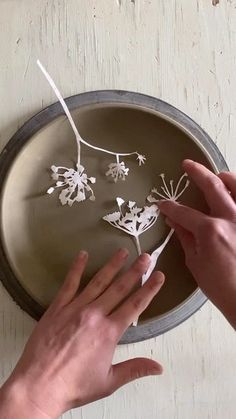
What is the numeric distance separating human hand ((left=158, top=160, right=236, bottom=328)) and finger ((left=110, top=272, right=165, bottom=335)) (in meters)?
0.05

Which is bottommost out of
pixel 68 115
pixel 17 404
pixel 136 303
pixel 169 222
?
pixel 17 404

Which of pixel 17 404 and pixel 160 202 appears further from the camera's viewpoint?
pixel 160 202

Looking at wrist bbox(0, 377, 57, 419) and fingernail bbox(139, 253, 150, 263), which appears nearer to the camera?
wrist bbox(0, 377, 57, 419)

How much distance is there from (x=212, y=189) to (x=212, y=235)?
0.07 metres

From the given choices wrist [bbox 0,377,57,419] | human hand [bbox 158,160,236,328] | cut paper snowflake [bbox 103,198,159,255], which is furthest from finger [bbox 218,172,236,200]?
wrist [bbox 0,377,57,419]

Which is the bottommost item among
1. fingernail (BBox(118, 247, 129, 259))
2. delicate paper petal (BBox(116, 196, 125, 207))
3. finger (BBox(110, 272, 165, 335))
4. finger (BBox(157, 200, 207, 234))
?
finger (BBox(110, 272, 165, 335))

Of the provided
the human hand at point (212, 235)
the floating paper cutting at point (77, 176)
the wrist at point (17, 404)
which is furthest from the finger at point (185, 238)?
the wrist at point (17, 404)

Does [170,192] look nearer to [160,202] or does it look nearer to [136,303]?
[160,202]

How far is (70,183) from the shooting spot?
0.89 m

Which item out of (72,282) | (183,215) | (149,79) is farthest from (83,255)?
(149,79)

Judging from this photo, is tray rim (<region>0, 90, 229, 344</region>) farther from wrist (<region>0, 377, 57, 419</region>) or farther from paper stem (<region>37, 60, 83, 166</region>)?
wrist (<region>0, 377, 57, 419</region>)

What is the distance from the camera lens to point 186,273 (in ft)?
2.95

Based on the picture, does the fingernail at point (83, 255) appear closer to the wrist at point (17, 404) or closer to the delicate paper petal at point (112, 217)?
the delicate paper petal at point (112, 217)

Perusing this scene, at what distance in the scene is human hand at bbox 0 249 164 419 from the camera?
2.50ft
